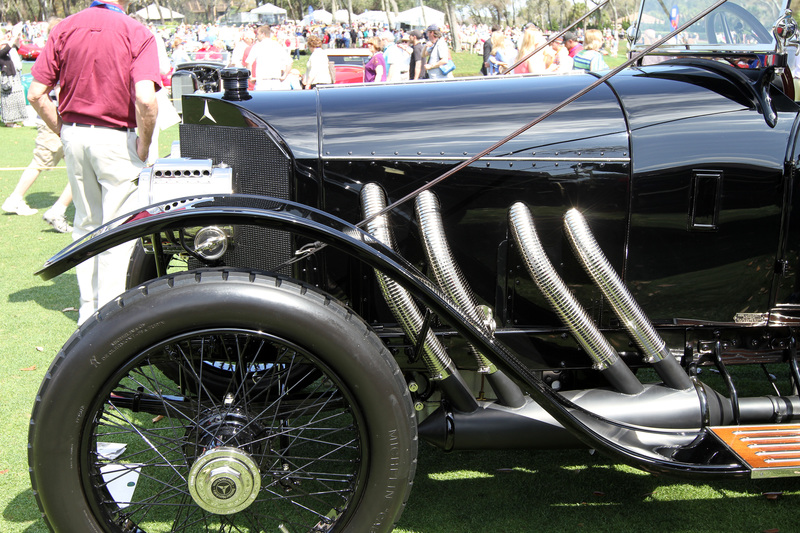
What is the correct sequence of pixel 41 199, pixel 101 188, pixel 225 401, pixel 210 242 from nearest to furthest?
pixel 225 401, pixel 210 242, pixel 101 188, pixel 41 199

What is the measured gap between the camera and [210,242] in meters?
2.23

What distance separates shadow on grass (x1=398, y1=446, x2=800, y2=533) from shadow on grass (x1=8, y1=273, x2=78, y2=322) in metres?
3.04

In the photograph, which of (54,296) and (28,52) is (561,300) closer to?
(54,296)

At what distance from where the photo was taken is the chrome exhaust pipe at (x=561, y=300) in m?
2.29

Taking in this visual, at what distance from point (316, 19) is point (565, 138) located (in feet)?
185

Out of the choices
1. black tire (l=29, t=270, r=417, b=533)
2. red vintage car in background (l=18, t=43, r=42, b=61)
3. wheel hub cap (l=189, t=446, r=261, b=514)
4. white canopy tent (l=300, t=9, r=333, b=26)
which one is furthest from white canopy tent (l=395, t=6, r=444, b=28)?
wheel hub cap (l=189, t=446, r=261, b=514)

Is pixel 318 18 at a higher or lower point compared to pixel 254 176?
higher

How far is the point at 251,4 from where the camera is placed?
84.4 m

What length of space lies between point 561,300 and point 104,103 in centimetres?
305

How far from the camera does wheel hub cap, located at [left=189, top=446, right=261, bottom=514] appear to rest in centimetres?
196

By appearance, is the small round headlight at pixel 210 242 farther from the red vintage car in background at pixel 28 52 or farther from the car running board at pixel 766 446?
the red vintage car in background at pixel 28 52

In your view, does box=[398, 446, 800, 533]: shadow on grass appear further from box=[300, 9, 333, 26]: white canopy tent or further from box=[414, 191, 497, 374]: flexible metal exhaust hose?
box=[300, 9, 333, 26]: white canopy tent

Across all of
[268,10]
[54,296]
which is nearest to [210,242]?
[54,296]

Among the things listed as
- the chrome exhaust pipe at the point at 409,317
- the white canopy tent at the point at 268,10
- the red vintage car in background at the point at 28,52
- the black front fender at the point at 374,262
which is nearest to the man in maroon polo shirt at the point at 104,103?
the black front fender at the point at 374,262
